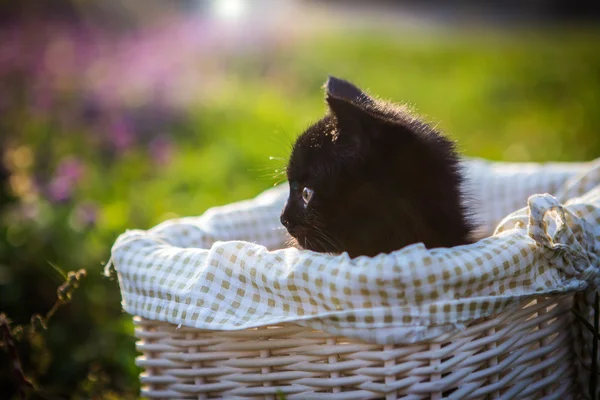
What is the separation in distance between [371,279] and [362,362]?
0.69 ft

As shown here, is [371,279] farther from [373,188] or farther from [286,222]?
[286,222]

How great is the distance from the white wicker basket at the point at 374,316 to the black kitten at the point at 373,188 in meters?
0.17

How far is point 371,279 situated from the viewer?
1.20m

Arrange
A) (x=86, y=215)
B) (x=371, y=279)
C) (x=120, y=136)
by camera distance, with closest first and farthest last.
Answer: (x=371, y=279)
(x=86, y=215)
(x=120, y=136)

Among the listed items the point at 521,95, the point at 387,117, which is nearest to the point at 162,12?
the point at 521,95

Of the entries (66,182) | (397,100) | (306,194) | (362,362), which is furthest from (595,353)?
(397,100)

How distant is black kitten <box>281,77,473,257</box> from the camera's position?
142cm

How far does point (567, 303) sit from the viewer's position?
1.56m

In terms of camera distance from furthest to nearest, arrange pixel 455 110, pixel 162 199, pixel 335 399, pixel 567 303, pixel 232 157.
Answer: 1. pixel 455 110
2. pixel 232 157
3. pixel 162 199
4. pixel 567 303
5. pixel 335 399

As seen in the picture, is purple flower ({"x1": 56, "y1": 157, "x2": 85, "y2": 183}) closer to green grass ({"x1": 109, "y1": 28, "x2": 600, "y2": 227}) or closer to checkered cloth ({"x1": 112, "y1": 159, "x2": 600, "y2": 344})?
green grass ({"x1": 109, "y1": 28, "x2": 600, "y2": 227})

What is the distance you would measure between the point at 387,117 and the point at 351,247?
0.33m

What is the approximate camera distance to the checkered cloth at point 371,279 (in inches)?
48.6

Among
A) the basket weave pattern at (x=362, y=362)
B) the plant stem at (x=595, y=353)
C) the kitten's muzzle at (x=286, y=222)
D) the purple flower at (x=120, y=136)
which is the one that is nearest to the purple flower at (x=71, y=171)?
the purple flower at (x=120, y=136)

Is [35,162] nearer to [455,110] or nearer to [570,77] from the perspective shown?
[455,110]
